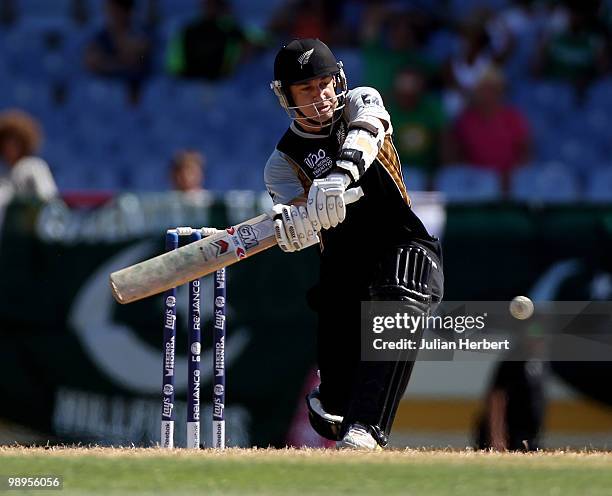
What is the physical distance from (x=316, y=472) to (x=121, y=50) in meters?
9.17

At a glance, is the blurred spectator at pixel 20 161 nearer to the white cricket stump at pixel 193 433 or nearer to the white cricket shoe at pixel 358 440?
the white cricket stump at pixel 193 433

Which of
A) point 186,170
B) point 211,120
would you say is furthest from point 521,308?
point 211,120

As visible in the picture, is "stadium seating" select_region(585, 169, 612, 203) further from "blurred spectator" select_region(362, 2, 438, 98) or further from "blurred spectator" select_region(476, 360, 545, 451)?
"blurred spectator" select_region(476, 360, 545, 451)

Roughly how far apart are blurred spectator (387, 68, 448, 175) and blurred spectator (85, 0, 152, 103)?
2.70 meters

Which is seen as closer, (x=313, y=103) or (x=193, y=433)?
(x=313, y=103)

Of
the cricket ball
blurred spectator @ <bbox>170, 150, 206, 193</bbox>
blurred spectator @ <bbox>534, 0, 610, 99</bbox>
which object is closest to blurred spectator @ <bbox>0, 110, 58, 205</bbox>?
blurred spectator @ <bbox>170, 150, 206, 193</bbox>

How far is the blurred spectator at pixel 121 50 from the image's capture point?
1302 centimetres

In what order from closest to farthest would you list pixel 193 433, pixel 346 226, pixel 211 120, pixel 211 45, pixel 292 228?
pixel 292 228 < pixel 346 226 < pixel 193 433 < pixel 211 45 < pixel 211 120

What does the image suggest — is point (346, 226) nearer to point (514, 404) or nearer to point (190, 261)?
point (190, 261)

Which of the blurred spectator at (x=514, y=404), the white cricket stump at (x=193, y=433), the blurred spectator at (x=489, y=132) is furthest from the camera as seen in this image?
the blurred spectator at (x=489, y=132)

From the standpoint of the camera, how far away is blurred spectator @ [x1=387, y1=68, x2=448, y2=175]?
461 inches

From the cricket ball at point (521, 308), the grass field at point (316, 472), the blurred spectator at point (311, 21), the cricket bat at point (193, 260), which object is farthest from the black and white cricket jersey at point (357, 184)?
the blurred spectator at point (311, 21)

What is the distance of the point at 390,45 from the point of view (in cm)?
1234

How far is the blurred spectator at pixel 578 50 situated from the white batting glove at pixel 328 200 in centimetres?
744
